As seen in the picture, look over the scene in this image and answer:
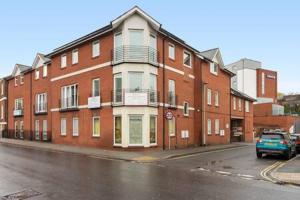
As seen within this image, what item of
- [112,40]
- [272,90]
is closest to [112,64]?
[112,40]

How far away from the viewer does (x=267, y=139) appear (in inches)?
786

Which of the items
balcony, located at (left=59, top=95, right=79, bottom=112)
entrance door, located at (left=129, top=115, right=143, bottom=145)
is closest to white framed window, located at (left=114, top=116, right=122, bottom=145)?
entrance door, located at (left=129, top=115, right=143, bottom=145)

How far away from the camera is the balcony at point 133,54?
23203 mm

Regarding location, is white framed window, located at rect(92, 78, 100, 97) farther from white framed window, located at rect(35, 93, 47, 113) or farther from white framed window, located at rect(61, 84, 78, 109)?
white framed window, located at rect(35, 93, 47, 113)

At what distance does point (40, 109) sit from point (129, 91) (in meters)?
15.5

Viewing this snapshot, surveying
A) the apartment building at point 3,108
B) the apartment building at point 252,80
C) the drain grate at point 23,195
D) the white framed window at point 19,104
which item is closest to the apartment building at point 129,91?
the white framed window at point 19,104

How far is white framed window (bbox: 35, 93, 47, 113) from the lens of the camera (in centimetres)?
3409

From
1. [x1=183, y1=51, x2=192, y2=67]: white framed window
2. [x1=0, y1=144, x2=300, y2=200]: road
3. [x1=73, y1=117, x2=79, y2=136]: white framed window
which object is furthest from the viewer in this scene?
[x1=183, y1=51, x2=192, y2=67]: white framed window

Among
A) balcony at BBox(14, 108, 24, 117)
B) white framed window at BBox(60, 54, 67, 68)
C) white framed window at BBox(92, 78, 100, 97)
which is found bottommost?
balcony at BBox(14, 108, 24, 117)

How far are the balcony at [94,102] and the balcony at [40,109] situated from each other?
377 inches

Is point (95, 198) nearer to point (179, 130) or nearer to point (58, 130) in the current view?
point (179, 130)

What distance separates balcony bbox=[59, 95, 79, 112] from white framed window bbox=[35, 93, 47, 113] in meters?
4.91

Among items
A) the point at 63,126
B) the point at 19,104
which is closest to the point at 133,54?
the point at 63,126

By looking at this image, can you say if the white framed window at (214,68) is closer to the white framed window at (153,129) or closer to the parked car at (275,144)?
the white framed window at (153,129)
